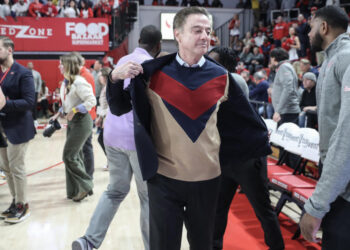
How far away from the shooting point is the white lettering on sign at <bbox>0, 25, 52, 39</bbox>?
44.5 feet

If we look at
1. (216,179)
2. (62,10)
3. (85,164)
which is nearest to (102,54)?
(62,10)

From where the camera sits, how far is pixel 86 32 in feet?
46.0

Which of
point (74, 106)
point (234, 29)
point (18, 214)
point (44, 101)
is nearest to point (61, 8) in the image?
point (44, 101)

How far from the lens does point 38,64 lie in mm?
14047

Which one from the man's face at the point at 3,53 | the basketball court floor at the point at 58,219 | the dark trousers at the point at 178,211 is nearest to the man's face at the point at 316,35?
the dark trousers at the point at 178,211

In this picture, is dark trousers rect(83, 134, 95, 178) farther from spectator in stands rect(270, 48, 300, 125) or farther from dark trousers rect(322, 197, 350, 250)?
dark trousers rect(322, 197, 350, 250)

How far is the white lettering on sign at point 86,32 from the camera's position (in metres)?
14.0

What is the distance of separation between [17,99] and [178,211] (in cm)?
245

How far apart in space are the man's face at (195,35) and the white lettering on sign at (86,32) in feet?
42.5

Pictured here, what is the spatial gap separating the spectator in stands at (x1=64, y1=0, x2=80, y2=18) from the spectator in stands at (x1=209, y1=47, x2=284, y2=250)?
1271 centimetres

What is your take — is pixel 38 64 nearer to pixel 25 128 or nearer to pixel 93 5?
pixel 93 5

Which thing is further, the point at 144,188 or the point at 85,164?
the point at 85,164

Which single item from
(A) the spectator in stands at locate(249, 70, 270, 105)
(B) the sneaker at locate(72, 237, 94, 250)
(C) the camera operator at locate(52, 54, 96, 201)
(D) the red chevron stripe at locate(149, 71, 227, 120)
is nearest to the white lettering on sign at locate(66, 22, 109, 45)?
(A) the spectator in stands at locate(249, 70, 270, 105)

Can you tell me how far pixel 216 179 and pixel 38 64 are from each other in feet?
44.4
